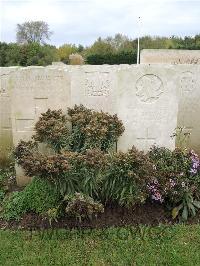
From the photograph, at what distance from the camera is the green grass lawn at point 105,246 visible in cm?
409

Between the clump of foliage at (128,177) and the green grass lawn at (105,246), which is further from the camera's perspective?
the clump of foliage at (128,177)

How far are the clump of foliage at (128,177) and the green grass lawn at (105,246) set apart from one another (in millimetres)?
369

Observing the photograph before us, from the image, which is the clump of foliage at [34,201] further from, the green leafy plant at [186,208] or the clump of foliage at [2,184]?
the green leafy plant at [186,208]

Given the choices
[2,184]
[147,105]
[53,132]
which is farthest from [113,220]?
[2,184]

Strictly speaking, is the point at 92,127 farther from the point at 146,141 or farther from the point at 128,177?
the point at 146,141

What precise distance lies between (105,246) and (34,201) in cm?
113

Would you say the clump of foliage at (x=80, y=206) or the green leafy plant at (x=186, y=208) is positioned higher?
the clump of foliage at (x=80, y=206)

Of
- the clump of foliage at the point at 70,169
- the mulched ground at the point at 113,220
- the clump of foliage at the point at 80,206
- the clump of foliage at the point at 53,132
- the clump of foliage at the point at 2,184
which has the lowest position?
the mulched ground at the point at 113,220

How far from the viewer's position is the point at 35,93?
5.66 meters

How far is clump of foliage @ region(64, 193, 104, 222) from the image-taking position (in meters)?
4.31

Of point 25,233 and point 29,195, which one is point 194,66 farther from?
point 25,233

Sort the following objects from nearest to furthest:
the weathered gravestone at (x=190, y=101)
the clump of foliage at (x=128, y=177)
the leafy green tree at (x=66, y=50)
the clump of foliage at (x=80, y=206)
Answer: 1. the clump of foliage at (x=80, y=206)
2. the clump of foliage at (x=128, y=177)
3. the weathered gravestone at (x=190, y=101)
4. the leafy green tree at (x=66, y=50)

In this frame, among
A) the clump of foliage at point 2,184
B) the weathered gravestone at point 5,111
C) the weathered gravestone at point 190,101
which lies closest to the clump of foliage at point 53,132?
the clump of foliage at point 2,184

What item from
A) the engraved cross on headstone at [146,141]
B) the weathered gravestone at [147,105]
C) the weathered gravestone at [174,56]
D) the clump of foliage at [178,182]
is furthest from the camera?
the weathered gravestone at [174,56]
